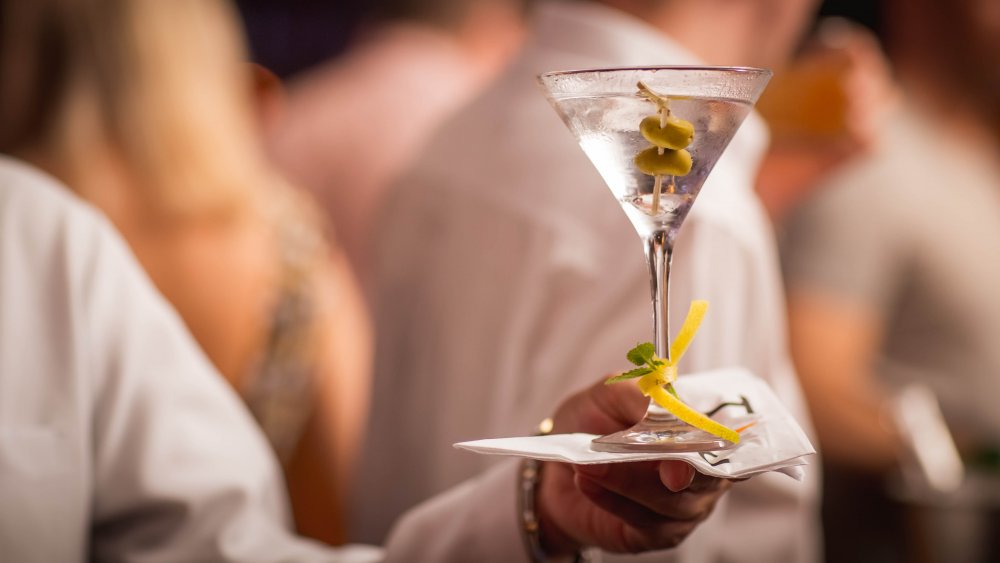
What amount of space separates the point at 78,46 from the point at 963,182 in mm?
2245

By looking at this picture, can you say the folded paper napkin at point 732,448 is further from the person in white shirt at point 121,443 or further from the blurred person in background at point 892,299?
the blurred person in background at point 892,299

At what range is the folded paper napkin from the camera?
80 cm

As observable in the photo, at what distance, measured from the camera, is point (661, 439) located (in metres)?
0.89

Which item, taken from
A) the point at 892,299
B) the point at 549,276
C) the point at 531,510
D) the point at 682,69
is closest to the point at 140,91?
the point at 549,276

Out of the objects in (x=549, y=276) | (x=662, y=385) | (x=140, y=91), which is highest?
(x=140, y=91)

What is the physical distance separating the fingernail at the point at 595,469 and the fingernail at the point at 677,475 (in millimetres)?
82

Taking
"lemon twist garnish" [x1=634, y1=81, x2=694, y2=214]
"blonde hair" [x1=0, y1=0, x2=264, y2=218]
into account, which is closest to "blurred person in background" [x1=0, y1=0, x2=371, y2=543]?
"blonde hair" [x1=0, y1=0, x2=264, y2=218]

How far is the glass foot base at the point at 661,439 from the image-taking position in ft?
2.76

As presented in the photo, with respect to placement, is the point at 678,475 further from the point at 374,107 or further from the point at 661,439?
the point at 374,107

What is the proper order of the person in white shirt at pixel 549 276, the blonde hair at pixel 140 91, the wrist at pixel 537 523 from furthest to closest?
the blonde hair at pixel 140 91
the person in white shirt at pixel 549 276
the wrist at pixel 537 523

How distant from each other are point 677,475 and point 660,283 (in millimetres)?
193

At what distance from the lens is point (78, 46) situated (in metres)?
1.70

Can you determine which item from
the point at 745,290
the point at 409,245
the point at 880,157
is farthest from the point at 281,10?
the point at 745,290

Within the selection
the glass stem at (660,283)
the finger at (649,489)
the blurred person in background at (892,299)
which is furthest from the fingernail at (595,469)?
the blurred person in background at (892,299)
